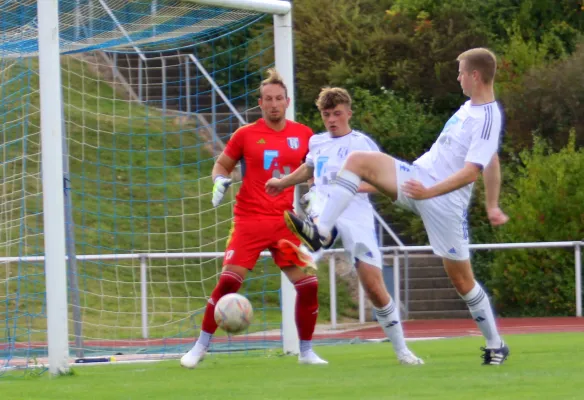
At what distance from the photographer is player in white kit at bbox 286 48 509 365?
7.91 metres

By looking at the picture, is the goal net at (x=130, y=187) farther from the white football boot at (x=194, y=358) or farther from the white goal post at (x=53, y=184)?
the white football boot at (x=194, y=358)

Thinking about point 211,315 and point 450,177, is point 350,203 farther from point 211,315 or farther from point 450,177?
point 211,315


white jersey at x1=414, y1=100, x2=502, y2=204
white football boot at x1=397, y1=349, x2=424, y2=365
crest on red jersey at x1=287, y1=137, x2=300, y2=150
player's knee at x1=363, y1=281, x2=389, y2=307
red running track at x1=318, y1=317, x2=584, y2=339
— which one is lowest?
red running track at x1=318, y1=317, x2=584, y2=339

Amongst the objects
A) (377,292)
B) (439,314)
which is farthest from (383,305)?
(439,314)

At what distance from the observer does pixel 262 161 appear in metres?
9.52

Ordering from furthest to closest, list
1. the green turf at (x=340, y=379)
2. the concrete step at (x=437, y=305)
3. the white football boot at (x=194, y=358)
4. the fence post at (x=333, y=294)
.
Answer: the concrete step at (x=437, y=305), the fence post at (x=333, y=294), the white football boot at (x=194, y=358), the green turf at (x=340, y=379)

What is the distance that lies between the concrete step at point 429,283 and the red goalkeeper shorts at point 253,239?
35.8 ft

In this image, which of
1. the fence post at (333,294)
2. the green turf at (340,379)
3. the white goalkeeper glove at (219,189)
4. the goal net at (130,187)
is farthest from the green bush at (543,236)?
the white goalkeeper glove at (219,189)

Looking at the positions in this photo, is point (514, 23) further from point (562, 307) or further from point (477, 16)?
point (562, 307)

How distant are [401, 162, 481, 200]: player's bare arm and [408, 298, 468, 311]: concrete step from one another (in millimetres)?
11993

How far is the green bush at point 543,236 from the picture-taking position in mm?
18172

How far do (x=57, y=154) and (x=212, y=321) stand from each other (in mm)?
1869

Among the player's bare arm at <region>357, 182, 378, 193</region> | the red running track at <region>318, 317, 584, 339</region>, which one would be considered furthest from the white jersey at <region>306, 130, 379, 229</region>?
the red running track at <region>318, 317, 584, 339</region>

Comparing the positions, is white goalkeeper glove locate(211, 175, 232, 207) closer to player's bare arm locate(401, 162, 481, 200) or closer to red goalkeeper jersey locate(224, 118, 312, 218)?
red goalkeeper jersey locate(224, 118, 312, 218)
